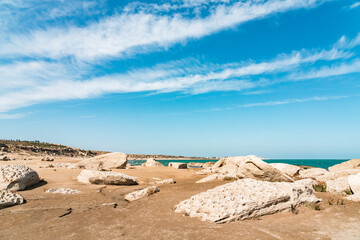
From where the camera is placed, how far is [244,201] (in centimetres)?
680

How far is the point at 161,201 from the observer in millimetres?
8734

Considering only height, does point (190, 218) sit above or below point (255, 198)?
below

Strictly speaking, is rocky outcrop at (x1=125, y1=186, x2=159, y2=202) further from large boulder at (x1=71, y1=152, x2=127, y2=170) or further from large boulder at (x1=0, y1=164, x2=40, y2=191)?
large boulder at (x1=71, y1=152, x2=127, y2=170)

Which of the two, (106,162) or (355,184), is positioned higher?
(355,184)

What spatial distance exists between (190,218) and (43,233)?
3.80 meters

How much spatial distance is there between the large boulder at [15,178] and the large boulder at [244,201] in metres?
7.12

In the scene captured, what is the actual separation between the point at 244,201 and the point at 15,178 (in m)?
9.44

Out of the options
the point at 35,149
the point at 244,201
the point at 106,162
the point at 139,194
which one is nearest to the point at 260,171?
Result: the point at 244,201

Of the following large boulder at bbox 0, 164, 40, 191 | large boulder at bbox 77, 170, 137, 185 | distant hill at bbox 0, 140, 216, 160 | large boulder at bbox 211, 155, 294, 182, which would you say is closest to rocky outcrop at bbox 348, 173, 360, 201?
large boulder at bbox 211, 155, 294, 182

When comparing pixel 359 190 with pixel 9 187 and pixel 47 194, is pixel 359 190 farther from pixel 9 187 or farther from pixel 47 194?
pixel 9 187

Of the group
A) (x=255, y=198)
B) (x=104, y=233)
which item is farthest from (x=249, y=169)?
(x=104, y=233)

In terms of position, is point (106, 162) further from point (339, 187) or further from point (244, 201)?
point (339, 187)

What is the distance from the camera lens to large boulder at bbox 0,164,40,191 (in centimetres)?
942

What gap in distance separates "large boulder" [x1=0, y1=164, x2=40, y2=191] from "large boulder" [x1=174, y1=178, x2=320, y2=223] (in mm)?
7121
